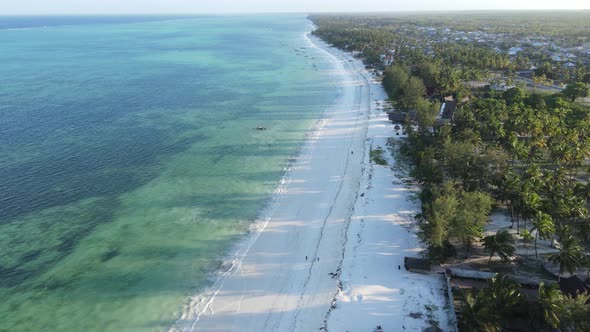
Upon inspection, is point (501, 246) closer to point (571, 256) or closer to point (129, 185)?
point (571, 256)

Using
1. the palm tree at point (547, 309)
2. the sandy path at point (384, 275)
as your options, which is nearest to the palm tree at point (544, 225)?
the palm tree at point (547, 309)

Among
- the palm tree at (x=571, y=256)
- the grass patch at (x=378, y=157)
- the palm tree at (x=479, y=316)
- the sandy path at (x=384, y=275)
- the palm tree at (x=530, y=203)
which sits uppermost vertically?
the palm tree at (x=530, y=203)

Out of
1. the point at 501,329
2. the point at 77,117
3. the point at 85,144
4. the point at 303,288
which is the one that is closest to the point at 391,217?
the point at 303,288

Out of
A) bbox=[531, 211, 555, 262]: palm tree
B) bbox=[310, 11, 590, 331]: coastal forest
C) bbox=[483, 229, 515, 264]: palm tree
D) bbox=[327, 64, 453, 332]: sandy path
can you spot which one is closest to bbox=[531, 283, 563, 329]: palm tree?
bbox=[310, 11, 590, 331]: coastal forest

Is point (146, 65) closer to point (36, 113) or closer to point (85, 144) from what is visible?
point (36, 113)

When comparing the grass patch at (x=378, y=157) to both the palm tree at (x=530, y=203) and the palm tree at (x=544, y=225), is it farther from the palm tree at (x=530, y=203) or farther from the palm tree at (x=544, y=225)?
the palm tree at (x=544, y=225)

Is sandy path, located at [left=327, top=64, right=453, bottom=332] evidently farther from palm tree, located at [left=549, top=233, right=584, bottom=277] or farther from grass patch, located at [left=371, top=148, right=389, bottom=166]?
palm tree, located at [left=549, top=233, right=584, bottom=277]

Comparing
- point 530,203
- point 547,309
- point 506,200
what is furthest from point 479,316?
point 506,200
